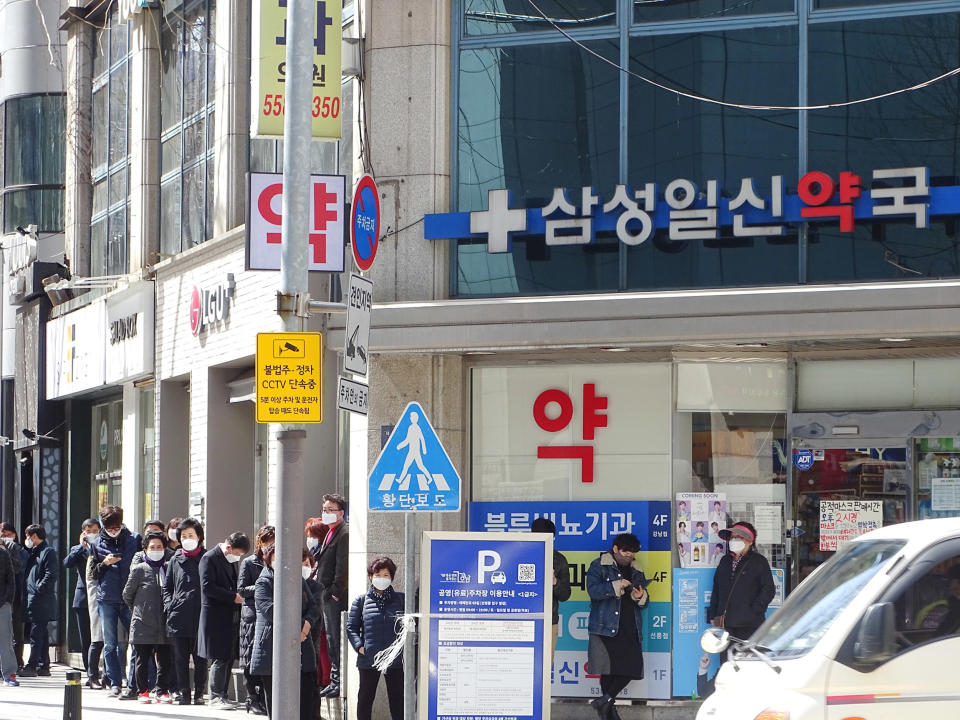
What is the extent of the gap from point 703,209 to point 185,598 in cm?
670

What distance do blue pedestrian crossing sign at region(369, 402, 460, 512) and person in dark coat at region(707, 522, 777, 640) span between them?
3.91 meters

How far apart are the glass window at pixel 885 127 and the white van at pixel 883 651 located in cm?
575

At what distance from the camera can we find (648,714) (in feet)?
44.2

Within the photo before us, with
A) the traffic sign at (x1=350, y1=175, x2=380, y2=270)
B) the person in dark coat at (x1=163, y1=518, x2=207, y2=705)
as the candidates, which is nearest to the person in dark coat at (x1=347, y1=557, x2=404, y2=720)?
the traffic sign at (x1=350, y1=175, x2=380, y2=270)

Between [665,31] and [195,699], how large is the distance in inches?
336

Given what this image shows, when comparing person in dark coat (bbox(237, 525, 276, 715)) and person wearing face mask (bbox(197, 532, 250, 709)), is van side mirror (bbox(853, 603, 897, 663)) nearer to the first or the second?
person in dark coat (bbox(237, 525, 276, 715))

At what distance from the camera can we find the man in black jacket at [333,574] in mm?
14344

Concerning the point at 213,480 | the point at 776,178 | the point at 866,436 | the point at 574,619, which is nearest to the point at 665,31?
the point at 776,178

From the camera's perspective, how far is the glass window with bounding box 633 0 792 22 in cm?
1333

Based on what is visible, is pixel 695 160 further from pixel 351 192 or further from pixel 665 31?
pixel 351 192

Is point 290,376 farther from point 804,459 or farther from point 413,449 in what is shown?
point 804,459

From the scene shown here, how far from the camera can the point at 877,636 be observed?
277 inches

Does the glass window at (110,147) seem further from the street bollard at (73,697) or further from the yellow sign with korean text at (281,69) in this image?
the street bollard at (73,697)

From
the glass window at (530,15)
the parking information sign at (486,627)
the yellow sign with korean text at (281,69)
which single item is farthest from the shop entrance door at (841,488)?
the yellow sign with korean text at (281,69)
